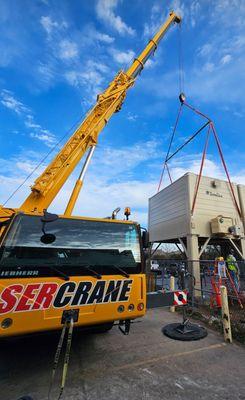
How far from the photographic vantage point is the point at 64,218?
11.7ft

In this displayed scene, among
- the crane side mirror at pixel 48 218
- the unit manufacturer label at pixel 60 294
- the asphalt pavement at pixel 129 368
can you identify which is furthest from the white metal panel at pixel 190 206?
the crane side mirror at pixel 48 218

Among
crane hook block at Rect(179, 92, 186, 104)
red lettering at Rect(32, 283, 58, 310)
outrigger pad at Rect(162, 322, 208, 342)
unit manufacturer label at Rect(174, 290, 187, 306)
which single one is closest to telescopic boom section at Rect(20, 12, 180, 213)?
crane hook block at Rect(179, 92, 186, 104)

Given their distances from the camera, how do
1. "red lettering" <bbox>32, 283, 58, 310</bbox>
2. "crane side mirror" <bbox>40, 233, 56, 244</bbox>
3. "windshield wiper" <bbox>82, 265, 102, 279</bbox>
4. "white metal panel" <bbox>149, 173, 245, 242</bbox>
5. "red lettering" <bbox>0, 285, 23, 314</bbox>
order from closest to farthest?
"red lettering" <bbox>0, 285, 23, 314</bbox> → "red lettering" <bbox>32, 283, 58, 310</bbox> → "crane side mirror" <bbox>40, 233, 56, 244</bbox> → "windshield wiper" <bbox>82, 265, 102, 279</bbox> → "white metal panel" <bbox>149, 173, 245, 242</bbox>

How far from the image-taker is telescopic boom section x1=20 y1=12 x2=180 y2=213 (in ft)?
20.3

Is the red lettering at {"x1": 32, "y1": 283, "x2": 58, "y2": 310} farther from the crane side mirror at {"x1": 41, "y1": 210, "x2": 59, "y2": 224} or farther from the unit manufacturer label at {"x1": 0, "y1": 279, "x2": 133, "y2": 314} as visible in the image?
the crane side mirror at {"x1": 41, "y1": 210, "x2": 59, "y2": 224}

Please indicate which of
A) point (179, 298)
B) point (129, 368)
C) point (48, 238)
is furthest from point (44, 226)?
point (179, 298)

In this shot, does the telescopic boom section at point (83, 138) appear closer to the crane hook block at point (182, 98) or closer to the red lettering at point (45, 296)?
the crane hook block at point (182, 98)

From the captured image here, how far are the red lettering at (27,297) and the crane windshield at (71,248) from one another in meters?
0.16

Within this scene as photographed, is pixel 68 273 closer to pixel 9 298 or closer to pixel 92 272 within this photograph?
pixel 92 272

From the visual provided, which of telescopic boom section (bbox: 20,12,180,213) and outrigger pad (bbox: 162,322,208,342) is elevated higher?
telescopic boom section (bbox: 20,12,180,213)

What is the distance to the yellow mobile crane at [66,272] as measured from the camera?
2902 mm

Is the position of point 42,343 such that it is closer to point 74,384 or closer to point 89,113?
point 74,384

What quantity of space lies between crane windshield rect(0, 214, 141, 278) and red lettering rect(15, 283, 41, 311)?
0.16 meters

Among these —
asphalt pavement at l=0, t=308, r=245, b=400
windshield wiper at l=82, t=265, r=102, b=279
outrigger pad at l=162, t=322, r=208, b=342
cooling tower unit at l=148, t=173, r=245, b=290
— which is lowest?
asphalt pavement at l=0, t=308, r=245, b=400
